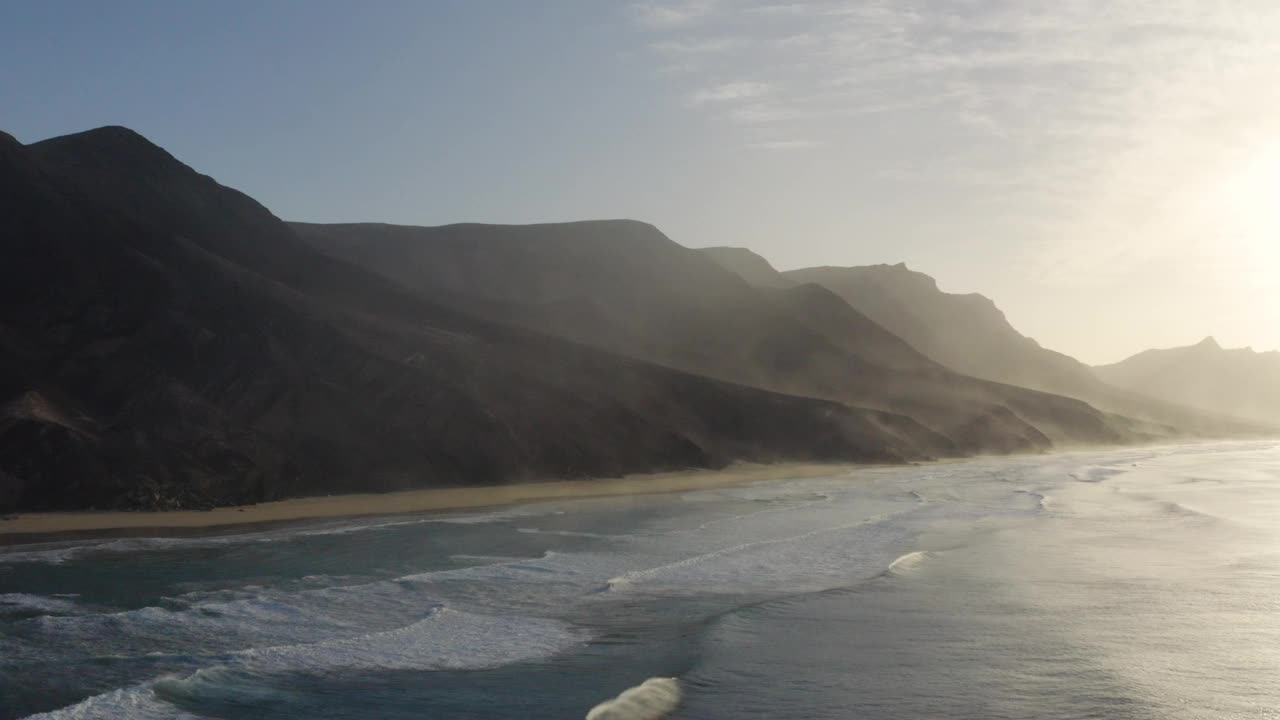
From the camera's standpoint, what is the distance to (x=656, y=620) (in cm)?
1914

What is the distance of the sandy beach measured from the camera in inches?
1212

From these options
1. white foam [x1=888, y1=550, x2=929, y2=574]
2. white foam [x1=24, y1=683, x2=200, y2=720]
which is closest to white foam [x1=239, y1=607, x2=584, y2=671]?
white foam [x1=24, y1=683, x2=200, y2=720]

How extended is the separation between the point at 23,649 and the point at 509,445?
1383 inches

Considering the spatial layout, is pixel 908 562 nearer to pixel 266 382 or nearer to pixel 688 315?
pixel 266 382

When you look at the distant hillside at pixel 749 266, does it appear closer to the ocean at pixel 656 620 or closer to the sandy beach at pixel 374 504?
the sandy beach at pixel 374 504

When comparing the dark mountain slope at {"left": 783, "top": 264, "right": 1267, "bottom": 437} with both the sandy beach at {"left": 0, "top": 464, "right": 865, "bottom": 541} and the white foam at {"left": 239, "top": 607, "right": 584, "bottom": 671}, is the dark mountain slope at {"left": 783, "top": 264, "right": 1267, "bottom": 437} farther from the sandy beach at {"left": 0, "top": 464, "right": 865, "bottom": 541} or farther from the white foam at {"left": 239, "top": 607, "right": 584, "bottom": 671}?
the white foam at {"left": 239, "top": 607, "right": 584, "bottom": 671}

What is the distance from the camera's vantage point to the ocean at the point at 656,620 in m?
13.7

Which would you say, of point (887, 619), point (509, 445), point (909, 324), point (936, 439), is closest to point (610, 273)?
point (936, 439)

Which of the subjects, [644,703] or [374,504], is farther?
[374,504]

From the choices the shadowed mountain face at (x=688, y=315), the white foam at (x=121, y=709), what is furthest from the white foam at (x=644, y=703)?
the shadowed mountain face at (x=688, y=315)

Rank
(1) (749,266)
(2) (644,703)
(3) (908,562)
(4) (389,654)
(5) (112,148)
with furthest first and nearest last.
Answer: (1) (749,266) → (5) (112,148) → (3) (908,562) → (4) (389,654) → (2) (644,703)

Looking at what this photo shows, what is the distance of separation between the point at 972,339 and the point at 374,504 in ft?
513

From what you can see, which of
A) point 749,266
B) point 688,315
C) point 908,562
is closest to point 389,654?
point 908,562

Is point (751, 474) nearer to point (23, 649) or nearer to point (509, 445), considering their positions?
point (509, 445)
